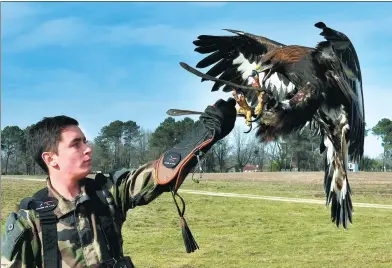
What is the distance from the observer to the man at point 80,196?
2297 mm

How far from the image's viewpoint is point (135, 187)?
2.55 meters

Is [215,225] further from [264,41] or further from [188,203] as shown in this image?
[264,41]

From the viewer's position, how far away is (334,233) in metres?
12.4

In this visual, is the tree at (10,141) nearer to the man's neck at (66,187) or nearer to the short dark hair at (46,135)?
the short dark hair at (46,135)

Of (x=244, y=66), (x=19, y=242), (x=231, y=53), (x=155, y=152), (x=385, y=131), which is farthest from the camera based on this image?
(x=385, y=131)

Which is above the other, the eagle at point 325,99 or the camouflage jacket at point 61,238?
the eagle at point 325,99

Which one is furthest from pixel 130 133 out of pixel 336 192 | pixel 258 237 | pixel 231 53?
pixel 336 192

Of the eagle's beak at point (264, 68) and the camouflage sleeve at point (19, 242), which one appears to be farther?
the eagle's beak at point (264, 68)

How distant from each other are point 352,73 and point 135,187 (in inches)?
87.0

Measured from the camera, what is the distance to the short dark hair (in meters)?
2.48

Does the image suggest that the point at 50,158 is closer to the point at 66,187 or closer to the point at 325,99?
the point at 66,187

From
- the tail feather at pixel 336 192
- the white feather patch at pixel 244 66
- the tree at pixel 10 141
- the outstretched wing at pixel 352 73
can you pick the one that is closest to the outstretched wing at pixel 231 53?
the white feather patch at pixel 244 66

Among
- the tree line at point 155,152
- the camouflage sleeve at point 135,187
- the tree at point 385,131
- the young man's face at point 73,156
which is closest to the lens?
the young man's face at point 73,156

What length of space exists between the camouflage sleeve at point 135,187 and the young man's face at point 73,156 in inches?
6.6
